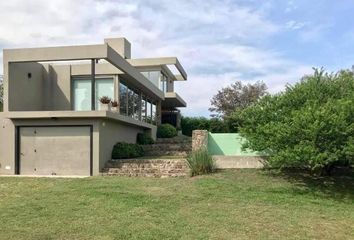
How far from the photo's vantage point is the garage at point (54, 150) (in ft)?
62.0

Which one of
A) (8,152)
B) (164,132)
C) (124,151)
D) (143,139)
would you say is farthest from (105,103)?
(164,132)

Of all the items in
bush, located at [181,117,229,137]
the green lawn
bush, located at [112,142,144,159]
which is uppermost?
bush, located at [181,117,229,137]

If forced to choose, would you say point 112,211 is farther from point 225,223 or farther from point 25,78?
point 25,78

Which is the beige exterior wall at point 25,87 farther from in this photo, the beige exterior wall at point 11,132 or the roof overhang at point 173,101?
the roof overhang at point 173,101

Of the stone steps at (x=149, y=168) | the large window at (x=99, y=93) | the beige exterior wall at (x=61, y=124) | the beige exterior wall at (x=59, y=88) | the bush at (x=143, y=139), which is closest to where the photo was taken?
the stone steps at (x=149, y=168)

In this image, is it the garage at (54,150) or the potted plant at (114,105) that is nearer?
the garage at (54,150)

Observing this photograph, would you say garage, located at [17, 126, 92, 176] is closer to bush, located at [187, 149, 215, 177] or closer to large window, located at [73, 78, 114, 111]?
large window, located at [73, 78, 114, 111]

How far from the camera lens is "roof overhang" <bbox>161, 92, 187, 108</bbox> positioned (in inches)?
1351

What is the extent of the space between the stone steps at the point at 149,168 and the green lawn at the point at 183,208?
167 cm

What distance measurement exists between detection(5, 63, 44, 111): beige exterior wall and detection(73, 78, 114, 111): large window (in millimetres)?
1763

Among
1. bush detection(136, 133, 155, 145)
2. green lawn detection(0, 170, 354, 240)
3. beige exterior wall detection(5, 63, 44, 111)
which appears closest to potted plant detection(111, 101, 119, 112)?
beige exterior wall detection(5, 63, 44, 111)

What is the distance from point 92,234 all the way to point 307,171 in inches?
383

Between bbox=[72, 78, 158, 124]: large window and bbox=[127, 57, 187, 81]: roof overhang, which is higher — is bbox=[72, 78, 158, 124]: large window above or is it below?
below

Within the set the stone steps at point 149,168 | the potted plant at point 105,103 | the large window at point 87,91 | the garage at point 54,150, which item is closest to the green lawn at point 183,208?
the stone steps at point 149,168
